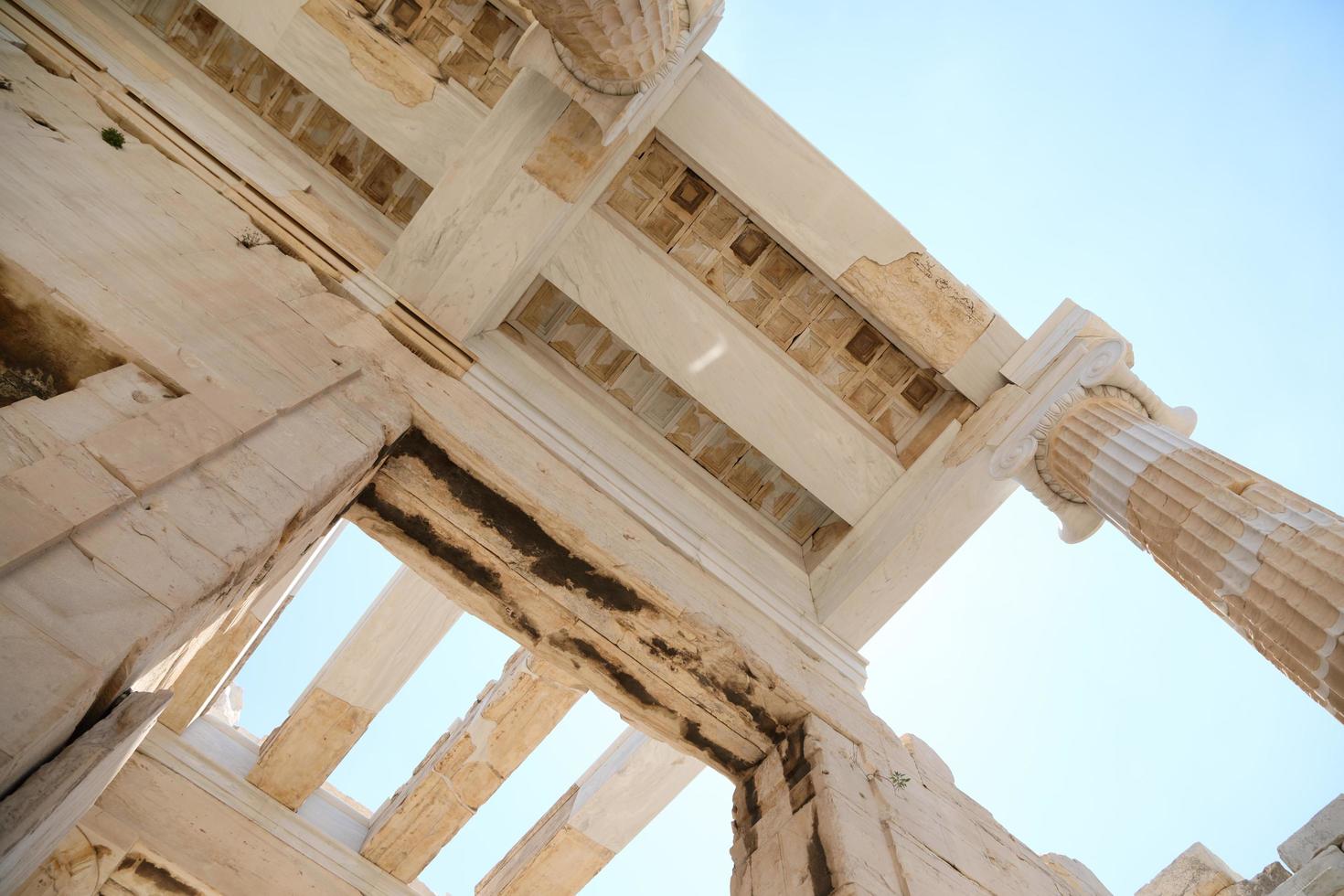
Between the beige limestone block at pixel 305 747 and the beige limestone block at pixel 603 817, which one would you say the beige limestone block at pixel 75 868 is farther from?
the beige limestone block at pixel 603 817

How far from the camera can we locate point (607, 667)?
475 cm

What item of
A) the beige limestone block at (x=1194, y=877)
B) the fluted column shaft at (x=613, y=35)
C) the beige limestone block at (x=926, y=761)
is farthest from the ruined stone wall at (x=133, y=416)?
the beige limestone block at (x=1194, y=877)

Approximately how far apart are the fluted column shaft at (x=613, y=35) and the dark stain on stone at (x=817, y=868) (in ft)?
12.2

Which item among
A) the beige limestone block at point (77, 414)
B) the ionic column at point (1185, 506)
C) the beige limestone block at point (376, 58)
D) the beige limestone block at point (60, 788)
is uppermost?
the beige limestone block at point (376, 58)

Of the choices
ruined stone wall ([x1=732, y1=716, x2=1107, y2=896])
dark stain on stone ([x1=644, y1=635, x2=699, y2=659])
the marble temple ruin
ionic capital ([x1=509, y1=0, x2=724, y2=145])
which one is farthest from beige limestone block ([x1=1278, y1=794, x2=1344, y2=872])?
ionic capital ([x1=509, y1=0, x2=724, y2=145])

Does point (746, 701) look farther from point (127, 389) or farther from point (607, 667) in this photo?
point (127, 389)

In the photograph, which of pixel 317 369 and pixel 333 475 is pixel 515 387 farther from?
pixel 333 475

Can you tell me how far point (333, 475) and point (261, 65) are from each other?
13.5 feet

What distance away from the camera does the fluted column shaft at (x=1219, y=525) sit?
13.3 ft

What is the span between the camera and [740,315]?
646 cm

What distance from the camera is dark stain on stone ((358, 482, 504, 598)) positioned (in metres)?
4.44

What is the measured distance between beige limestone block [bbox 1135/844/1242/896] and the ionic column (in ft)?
8.79

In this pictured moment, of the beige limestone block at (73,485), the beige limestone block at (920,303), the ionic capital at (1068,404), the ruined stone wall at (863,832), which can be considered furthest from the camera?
the beige limestone block at (920,303)

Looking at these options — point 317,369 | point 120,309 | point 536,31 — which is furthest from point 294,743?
point 536,31
